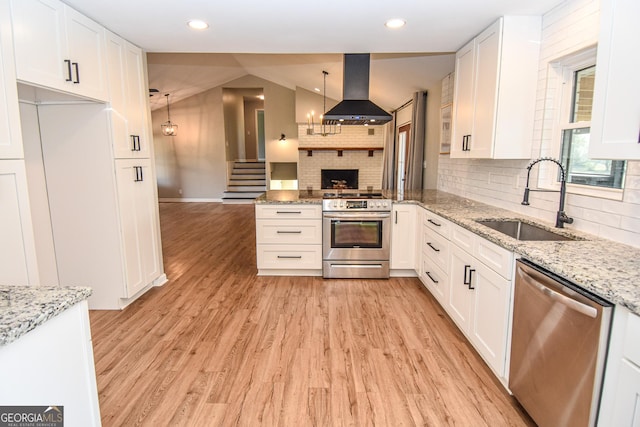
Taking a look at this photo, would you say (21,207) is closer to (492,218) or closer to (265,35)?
(265,35)

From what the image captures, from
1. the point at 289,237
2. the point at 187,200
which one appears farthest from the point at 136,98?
the point at 187,200

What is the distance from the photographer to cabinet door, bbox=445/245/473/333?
236 cm

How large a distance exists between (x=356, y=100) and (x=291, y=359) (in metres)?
2.85

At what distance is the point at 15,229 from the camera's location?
5.62 feet

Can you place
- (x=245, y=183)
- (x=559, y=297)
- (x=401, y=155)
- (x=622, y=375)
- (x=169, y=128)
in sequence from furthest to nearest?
(x=245, y=183) < (x=169, y=128) < (x=401, y=155) < (x=559, y=297) < (x=622, y=375)

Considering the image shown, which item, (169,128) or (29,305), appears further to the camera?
(169,128)

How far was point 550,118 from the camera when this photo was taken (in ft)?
8.05

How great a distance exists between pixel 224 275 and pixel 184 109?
7573mm

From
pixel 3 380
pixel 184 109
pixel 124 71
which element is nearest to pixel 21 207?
pixel 3 380

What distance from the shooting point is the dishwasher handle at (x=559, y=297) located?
126 centimetres

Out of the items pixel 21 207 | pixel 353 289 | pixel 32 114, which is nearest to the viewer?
pixel 21 207

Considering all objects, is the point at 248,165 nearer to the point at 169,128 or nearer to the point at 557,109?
the point at 169,128

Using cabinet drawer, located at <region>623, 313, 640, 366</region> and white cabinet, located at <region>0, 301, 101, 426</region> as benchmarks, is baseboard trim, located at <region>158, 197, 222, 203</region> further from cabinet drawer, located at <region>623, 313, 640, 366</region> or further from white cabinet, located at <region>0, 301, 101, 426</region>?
cabinet drawer, located at <region>623, 313, 640, 366</region>

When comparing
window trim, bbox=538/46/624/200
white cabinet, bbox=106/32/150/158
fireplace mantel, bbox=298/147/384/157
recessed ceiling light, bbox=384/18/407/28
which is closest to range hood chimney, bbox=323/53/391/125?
recessed ceiling light, bbox=384/18/407/28
